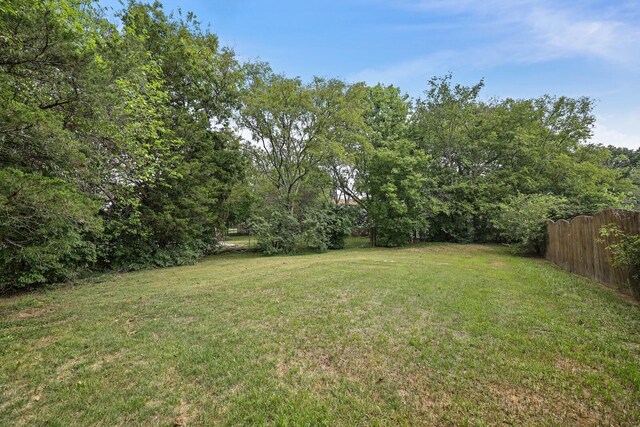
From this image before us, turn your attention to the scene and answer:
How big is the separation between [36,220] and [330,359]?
17.8 ft

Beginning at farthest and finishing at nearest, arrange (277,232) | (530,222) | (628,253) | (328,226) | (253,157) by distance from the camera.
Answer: (253,157) < (328,226) < (277,232) < (530,222) < (628,253)

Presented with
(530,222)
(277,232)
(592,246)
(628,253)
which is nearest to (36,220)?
(628,253)

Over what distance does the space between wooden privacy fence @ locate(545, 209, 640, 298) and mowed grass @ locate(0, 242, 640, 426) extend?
0.48 meters

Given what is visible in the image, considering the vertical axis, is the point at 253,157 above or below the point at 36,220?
above

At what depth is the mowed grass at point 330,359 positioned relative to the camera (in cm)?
230

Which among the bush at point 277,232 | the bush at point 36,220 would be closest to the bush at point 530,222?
the bush at point 277,232

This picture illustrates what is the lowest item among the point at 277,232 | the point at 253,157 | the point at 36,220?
the point at 277,232

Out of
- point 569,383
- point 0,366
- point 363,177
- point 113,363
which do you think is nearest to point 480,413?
point 569,383

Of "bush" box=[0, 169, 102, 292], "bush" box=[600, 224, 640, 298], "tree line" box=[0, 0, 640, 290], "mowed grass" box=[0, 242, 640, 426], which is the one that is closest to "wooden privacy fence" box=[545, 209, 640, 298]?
"bush" box=[600, 224, 640, 298]

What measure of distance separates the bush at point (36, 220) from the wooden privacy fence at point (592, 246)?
30.9ft

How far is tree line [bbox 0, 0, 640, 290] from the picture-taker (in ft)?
16.9

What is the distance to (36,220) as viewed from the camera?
15.7 feet

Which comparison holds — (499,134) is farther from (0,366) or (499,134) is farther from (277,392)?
(0,366)

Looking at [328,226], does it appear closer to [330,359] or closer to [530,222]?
[530,222]
